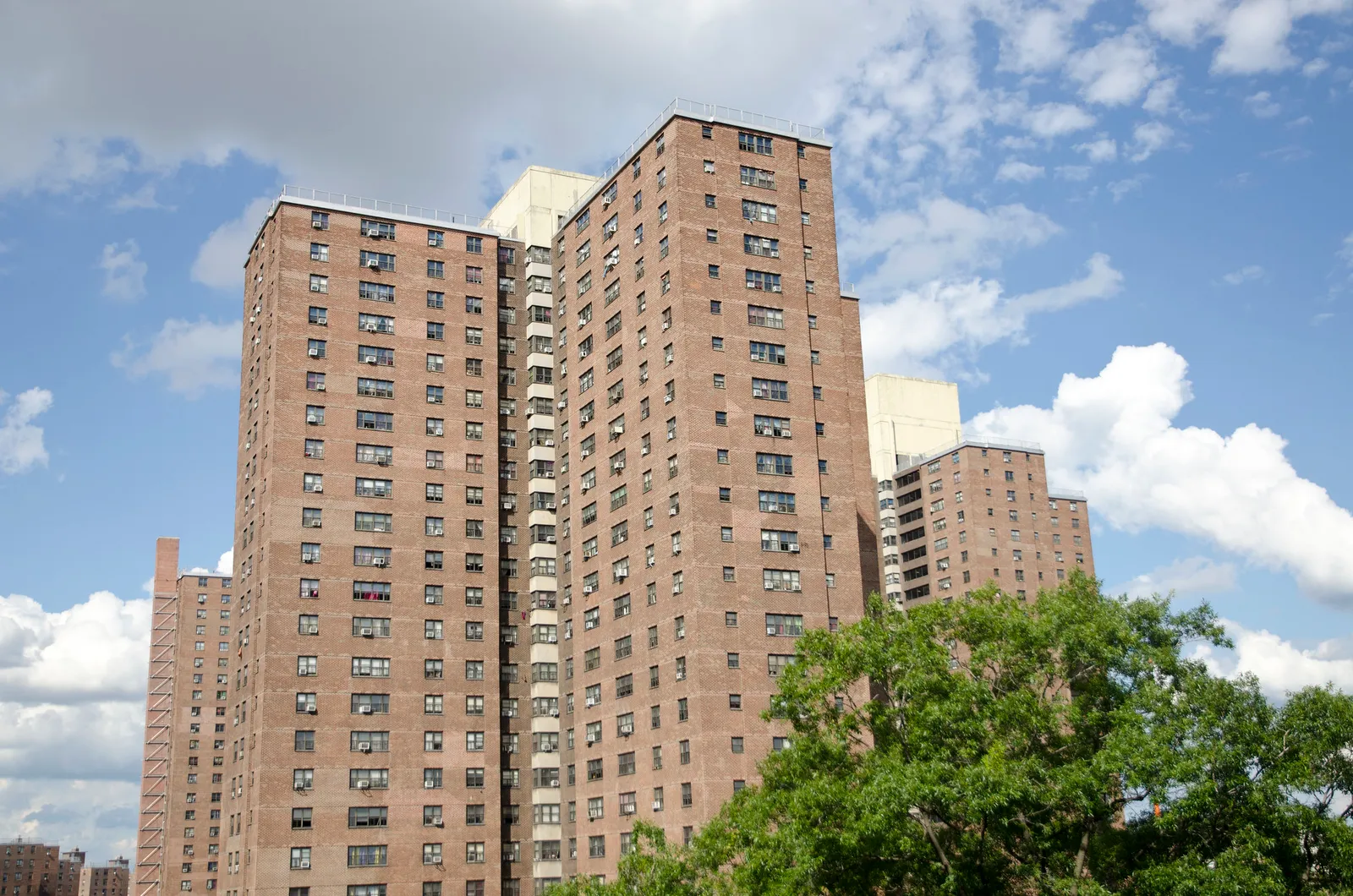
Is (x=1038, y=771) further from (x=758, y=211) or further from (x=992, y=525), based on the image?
(x=992, y=525)

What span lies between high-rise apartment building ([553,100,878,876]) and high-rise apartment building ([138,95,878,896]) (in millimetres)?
227

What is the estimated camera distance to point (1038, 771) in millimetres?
55469

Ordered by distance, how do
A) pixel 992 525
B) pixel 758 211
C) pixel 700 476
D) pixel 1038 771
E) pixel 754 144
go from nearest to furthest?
1. pixel 1038 771
2. pixel 700 476
3. pixel 758 211
4. pixel 754 144
5. pixel 992 525

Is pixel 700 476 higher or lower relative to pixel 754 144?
lower

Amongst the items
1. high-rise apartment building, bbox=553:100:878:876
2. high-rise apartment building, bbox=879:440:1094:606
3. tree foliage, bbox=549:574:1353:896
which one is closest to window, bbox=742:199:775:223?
high-rise apartment building, bbox=553:100:878:876

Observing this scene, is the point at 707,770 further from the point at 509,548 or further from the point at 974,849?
the point at 509,548

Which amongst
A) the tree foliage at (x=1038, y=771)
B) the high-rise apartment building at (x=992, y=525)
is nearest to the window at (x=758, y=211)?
the tree foliage at (x=1038, y=771)

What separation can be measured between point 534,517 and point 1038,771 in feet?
190

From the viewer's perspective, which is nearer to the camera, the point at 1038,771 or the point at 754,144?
the point at 1038,771

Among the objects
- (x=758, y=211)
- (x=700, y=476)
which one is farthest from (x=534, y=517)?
(x=758, y=211)

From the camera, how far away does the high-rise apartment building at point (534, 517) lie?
87438 millimetres

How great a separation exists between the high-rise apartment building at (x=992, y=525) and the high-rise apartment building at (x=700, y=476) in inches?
3607

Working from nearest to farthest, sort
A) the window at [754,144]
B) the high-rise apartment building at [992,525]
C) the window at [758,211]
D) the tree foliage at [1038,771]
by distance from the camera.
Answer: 1. the tree foliage at [1038,771]
2. the window at [758,211]
3. the window at [754,144]
4. the high-rise apartment building at [992,525]

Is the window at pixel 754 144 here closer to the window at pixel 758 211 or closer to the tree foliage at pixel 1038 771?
the window at pixel 758 211
